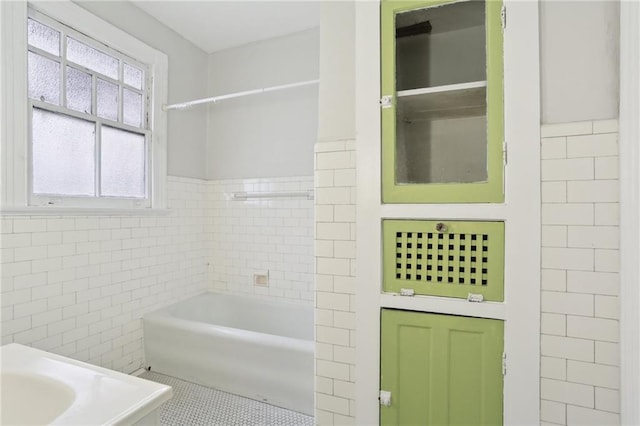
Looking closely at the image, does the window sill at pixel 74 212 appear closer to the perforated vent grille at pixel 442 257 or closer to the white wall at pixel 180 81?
the white wall at pixel 180 81

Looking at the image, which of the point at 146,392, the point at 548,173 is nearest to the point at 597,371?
the point at 548,173

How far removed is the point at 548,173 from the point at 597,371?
0.70 metres

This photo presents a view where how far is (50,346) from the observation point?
6.19 feet

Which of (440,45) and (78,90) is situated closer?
(440,45)

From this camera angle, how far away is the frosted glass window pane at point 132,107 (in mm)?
2393

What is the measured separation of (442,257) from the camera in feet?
4.31

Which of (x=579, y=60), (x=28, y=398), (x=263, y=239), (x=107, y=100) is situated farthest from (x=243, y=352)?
(x=579, y=60)

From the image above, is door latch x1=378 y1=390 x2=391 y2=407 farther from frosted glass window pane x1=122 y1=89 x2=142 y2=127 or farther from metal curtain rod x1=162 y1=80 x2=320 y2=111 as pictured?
frosted glass window pane x1=122 y1=89 x2=142 y2=127

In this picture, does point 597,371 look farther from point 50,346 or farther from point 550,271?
point 50,346

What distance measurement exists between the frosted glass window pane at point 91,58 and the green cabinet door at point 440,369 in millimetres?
2368

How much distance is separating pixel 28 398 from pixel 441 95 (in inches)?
74.2

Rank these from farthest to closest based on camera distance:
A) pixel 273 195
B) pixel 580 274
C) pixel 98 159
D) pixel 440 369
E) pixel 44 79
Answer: pixel 273 195
pixel 98 159
pixel 44 79
pixel 440 369
pixel 580 274

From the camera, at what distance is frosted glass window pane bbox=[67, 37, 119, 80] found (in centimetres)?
206

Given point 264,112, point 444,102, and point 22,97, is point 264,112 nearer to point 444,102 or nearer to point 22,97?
point 22,97
